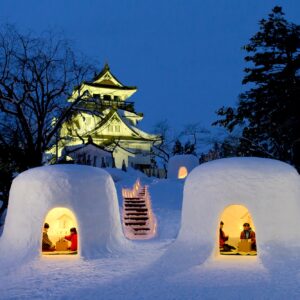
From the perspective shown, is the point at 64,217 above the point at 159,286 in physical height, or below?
above

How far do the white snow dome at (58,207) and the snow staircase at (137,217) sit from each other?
4.13 m

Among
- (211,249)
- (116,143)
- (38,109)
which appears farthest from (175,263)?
(116,143)

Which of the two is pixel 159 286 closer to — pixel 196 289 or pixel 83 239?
pixel 196 289

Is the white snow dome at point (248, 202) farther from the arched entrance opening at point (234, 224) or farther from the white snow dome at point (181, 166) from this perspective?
the white snow dome at point (181, 166)

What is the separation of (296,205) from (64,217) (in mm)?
6386

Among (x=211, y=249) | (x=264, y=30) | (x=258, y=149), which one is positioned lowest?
(x=211, y=249)

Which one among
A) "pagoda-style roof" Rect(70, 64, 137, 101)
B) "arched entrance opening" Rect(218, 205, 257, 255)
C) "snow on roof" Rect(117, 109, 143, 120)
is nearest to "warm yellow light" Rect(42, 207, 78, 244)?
"arched entrance opening" Rect(218, 205, 257, 255)

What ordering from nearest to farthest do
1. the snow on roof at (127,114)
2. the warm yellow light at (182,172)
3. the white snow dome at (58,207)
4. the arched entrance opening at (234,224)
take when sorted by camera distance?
the white snow dome at (58,207)
the arched entrance opening at (234,224)
the warm yellow light at (182,172)
the snow on roof at (127,114)

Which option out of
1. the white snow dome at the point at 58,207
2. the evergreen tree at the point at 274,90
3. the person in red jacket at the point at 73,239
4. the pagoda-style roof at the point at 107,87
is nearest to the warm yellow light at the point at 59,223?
the person in red jacket at the point at 73,239

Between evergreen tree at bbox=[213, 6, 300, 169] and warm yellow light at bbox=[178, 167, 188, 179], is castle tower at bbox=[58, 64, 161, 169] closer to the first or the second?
warm yellow light at bbox=[178, 167, 188, 179]

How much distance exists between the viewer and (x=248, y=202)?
9.52 metres

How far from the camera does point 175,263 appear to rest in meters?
9.70

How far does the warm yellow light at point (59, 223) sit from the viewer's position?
12.6m

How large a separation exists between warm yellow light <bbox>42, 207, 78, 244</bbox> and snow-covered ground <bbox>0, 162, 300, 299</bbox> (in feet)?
5.57
